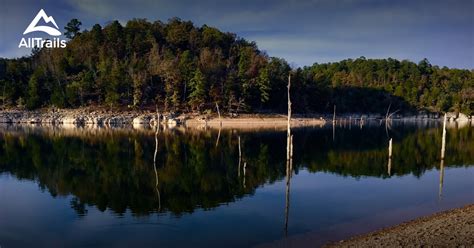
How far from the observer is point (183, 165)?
133ft

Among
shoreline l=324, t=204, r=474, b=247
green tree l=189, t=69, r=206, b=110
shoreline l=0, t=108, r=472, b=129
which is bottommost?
shoreline l=324, t=204, r=474, b=247

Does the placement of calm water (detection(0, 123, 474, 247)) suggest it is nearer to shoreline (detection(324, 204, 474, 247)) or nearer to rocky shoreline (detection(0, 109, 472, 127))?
shoreline (detection(324, 204, 474, 247))

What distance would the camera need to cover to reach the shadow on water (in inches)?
1105

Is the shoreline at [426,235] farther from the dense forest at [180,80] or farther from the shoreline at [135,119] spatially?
the dense forest at [180,80]

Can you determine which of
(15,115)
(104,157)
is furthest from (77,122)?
(104,157)

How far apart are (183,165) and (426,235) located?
2678 cm

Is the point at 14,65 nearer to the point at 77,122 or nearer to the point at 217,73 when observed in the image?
the point at 77,122

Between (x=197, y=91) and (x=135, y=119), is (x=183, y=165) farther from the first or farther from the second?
(x=135, y=119)

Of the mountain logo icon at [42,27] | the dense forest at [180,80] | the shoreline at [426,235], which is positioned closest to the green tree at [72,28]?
the dense forest at [180,80]

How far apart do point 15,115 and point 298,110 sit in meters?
77.1

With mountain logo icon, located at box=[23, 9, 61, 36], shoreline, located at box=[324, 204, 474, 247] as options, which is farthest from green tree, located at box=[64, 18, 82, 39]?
shoreline, located at box=[324, 204, 474, 247]

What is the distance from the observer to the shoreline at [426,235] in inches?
631

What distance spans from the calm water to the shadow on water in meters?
0.12

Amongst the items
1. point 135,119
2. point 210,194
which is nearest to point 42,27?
point 135,119
